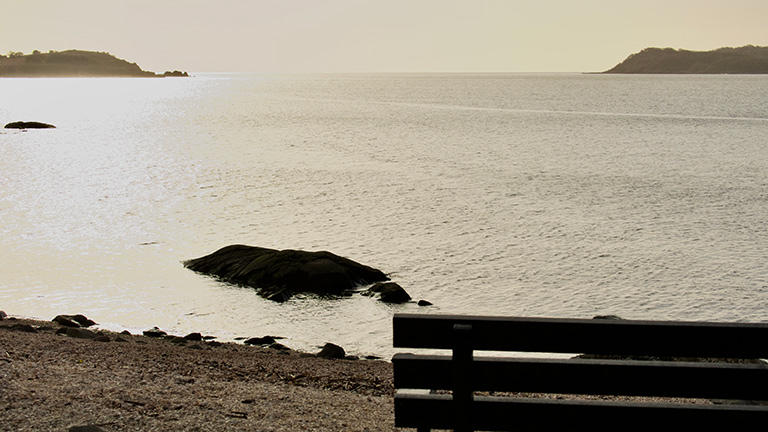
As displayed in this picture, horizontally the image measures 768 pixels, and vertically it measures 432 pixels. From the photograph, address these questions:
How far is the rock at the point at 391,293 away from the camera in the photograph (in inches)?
695

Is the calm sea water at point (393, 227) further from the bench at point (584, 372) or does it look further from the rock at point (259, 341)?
the bench at point (584, 372)

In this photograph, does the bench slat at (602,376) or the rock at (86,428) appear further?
the rock at (86,428)

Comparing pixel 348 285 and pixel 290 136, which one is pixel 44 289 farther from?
pixel 290 136

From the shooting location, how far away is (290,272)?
18.6 meters

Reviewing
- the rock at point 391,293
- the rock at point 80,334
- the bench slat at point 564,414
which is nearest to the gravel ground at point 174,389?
the rock at point 80,334

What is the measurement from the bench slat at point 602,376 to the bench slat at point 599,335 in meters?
0.08

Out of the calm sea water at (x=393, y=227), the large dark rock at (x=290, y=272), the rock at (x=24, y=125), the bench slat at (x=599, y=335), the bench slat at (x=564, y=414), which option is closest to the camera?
the bench slat at (x=599, y=335)

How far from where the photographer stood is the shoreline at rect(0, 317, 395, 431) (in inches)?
279

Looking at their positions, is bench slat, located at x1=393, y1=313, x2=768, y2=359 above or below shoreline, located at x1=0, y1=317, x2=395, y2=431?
above

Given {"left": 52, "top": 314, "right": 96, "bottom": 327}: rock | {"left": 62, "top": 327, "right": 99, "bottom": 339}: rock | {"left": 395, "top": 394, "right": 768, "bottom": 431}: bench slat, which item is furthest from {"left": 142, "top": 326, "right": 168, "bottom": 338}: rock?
{"left": 395, "top": 394, "right": 768, "bottom": 431}: bench slat

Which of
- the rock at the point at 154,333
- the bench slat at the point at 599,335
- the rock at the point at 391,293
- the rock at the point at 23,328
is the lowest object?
the rock at the point at 391,293

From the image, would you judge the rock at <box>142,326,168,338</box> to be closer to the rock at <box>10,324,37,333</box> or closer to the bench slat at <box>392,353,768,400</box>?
the rock at <box>10,324,37,333</box>

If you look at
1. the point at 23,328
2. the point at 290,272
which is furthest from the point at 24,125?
the point at 23,328

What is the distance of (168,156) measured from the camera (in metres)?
59.8
